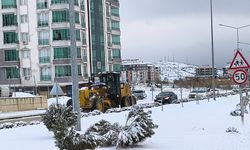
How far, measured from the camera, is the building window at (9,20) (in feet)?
247

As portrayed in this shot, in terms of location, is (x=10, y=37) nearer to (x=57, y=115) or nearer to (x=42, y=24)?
(x=42, y=24)

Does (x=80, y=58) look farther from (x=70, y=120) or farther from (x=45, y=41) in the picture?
(x=70, y=120)

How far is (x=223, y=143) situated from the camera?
46.8 ft

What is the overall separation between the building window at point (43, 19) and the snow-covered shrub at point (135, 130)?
61.2 m

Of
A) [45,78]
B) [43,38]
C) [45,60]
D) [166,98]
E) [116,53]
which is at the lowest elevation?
[166,98]

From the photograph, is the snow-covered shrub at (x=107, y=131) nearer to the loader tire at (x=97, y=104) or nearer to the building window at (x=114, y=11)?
the loader tire at (x=97, y=104)

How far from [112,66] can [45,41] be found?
18.4 m

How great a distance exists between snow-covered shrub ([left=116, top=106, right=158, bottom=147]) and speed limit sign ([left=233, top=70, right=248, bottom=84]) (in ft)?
20.8

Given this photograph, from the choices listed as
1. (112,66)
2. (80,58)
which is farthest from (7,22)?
(112,66)

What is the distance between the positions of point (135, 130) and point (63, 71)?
60.3 meters

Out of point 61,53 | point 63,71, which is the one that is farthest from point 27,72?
point 61,53

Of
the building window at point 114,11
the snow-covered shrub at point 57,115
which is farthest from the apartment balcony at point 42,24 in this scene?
the snow-covered shrub at point 57,115

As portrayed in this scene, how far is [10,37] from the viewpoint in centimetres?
7556

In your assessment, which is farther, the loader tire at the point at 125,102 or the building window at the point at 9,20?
the building window at the point at 9,20
